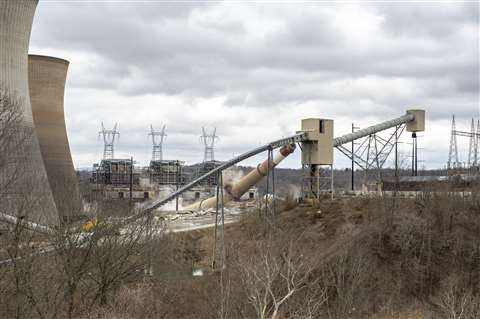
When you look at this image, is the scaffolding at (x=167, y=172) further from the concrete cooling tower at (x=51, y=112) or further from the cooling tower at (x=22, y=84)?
the cooling tower at (x=22, y=84)

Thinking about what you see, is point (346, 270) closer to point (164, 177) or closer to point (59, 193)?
point (59, 193)

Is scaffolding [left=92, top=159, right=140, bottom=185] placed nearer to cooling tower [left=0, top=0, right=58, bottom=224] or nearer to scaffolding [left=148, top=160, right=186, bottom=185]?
scaffolding [left=148, top=160, right=186, bottom=185]

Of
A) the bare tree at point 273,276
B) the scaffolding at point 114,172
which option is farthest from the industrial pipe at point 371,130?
the scaffolding at point 114,172

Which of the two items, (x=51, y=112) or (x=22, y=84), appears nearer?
(x=22, y=84)

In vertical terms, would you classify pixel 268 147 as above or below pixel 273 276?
above

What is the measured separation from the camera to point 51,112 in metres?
27.5

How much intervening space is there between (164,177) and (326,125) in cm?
3146

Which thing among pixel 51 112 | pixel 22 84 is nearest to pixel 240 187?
pixel 51 112

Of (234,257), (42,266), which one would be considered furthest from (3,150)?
(234,257)

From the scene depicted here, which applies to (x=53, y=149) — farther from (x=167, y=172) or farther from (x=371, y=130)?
(x=167, y=172)

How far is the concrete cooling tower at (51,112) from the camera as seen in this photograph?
26781 mm

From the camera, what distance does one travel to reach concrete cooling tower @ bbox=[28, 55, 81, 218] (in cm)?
2678

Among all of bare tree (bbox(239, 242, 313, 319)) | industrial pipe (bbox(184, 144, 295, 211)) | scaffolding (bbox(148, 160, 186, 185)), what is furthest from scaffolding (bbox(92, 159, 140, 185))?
bare tree (bbox(239, 242, 313, 319))

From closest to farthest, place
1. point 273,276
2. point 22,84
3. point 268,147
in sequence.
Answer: point 273,276 → point 22,84 → point 268,147
